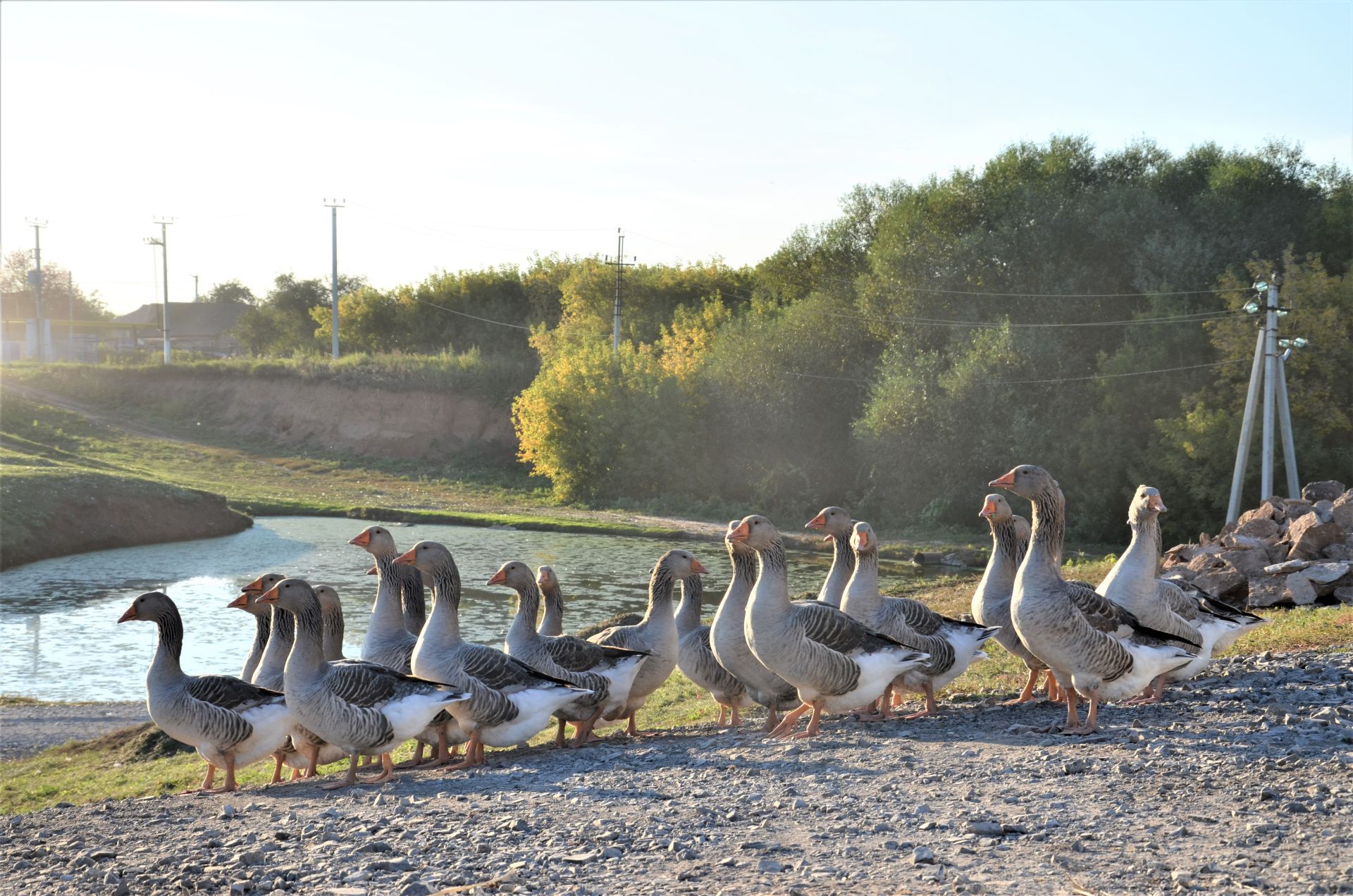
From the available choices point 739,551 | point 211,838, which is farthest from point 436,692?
point 739,551

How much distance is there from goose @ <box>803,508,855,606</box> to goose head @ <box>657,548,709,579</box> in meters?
1.21

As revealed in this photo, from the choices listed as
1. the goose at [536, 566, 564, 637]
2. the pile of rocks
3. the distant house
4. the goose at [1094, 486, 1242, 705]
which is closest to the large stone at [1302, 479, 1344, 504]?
the pile of rocks

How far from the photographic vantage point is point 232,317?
116062 mm

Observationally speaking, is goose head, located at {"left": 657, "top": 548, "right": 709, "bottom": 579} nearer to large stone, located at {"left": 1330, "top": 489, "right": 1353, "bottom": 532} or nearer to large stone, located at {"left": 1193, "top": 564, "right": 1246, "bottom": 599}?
large stone, located at {"left": 1193, "top": 564, "right": 1246, "bottom": 599}

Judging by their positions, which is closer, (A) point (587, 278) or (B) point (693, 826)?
(B) point (693, 826)

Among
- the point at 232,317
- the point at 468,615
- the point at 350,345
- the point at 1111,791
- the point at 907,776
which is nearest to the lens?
the point at 1111,791

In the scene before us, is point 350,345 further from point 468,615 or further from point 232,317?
point 468,615

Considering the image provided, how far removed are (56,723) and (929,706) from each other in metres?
13.2

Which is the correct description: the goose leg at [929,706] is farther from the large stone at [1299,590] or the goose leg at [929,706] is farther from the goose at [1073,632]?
the large stone at [1299,590]

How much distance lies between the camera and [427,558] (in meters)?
10.9

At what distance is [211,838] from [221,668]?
1420 centimetres

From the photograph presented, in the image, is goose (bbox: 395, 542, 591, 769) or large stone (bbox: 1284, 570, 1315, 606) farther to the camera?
large stone (bbox: 1284, 570, 1315, 606)

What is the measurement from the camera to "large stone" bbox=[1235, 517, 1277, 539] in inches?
819

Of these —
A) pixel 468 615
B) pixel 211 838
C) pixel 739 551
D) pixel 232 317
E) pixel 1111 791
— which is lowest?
pixel 468 615
